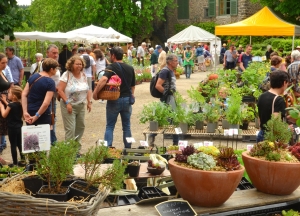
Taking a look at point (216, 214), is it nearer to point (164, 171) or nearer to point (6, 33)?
point (164, 171)

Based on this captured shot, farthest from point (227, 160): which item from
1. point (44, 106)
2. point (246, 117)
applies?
point (246, 117)

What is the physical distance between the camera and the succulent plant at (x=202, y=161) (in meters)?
3.52

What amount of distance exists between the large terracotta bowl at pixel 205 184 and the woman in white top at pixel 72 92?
12.8 feet

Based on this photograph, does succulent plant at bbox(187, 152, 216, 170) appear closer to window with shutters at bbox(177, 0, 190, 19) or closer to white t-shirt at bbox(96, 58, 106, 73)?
white t-shirt at bbox(96, 58, 106, 73)

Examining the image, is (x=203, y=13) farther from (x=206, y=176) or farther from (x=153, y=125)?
(x=206, y=176)

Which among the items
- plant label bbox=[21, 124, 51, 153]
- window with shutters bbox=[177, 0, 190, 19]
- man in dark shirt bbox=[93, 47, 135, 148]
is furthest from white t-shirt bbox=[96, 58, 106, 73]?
window with shutters bbox=[177, 0, 190, 19]

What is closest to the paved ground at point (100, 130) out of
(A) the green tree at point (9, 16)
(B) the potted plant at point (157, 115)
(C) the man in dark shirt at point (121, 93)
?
(B) the potted plant at point (157, 115)

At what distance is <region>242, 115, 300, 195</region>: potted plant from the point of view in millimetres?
3871

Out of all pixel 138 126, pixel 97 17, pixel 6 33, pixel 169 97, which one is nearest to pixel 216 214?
pixel 6 33

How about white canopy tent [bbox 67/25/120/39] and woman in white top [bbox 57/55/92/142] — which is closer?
woman in white top [bbox 57/55/92/142]

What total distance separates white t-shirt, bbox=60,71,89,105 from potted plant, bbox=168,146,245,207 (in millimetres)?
3928

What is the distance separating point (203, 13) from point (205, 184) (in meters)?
37.2

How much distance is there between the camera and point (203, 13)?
130 ft

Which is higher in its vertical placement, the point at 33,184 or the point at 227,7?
the point at 227,7
